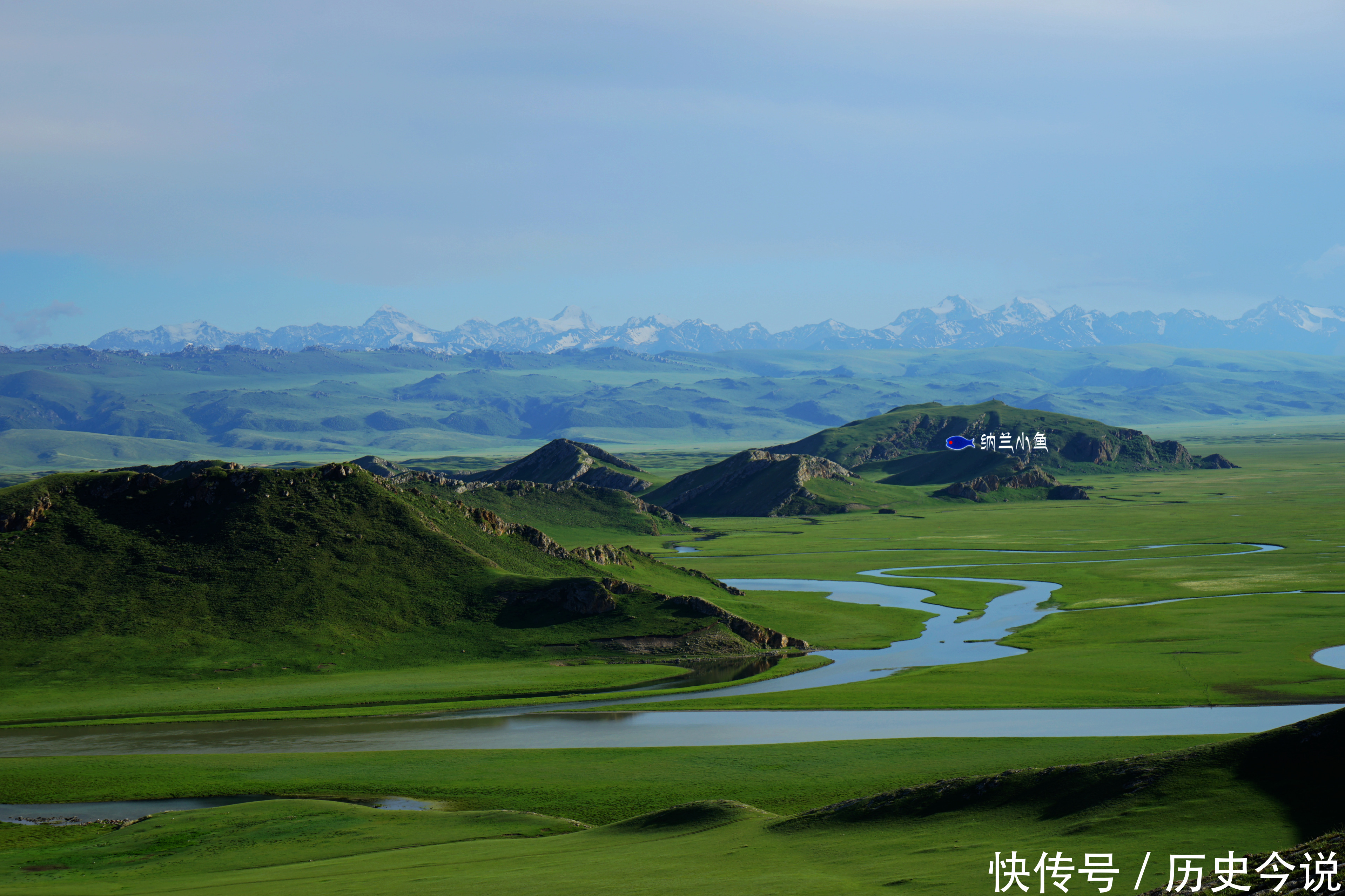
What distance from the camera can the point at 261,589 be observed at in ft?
367

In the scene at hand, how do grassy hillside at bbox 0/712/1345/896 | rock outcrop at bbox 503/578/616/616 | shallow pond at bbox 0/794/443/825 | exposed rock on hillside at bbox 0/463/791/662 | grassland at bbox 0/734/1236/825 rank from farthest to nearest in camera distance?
rock outcrop at bbox 503/578/616/616, exposed rock on hillside at bbox 0/463/791/662, shallow pond at bbox 0/794/443/825, grassland at bbox 0/734/1236/825, grassy hillside at bbox 0/712/1345/896

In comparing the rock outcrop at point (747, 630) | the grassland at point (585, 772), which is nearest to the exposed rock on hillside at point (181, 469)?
the rock outcrop at point (747, 630)

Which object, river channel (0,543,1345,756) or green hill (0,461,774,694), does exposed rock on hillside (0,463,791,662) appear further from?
river channel (0,543,1345,756)

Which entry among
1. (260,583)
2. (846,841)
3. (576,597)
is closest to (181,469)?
(260,583)

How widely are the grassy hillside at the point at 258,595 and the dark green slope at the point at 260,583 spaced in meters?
0.18

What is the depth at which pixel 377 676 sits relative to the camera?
328 feet

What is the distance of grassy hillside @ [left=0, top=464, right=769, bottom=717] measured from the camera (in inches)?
3930

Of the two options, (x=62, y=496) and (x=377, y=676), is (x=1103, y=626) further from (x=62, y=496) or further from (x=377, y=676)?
(x=62, y=496)

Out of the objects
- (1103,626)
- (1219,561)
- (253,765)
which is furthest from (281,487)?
Result: (1219,561)

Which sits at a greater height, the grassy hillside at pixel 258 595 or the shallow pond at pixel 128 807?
the grassy hillside at pixel 258 595

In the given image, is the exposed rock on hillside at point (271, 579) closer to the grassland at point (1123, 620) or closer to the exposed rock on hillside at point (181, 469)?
the exposed rock on hillside at point (181, 469)

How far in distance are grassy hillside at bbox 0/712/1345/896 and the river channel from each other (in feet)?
74.4

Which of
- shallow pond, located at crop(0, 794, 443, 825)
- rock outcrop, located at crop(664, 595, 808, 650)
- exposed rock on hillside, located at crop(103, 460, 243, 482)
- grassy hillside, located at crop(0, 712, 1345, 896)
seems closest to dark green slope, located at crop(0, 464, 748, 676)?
rock outcrop, located at crop(664, 595, 808, 650)

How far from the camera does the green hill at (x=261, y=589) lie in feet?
339
